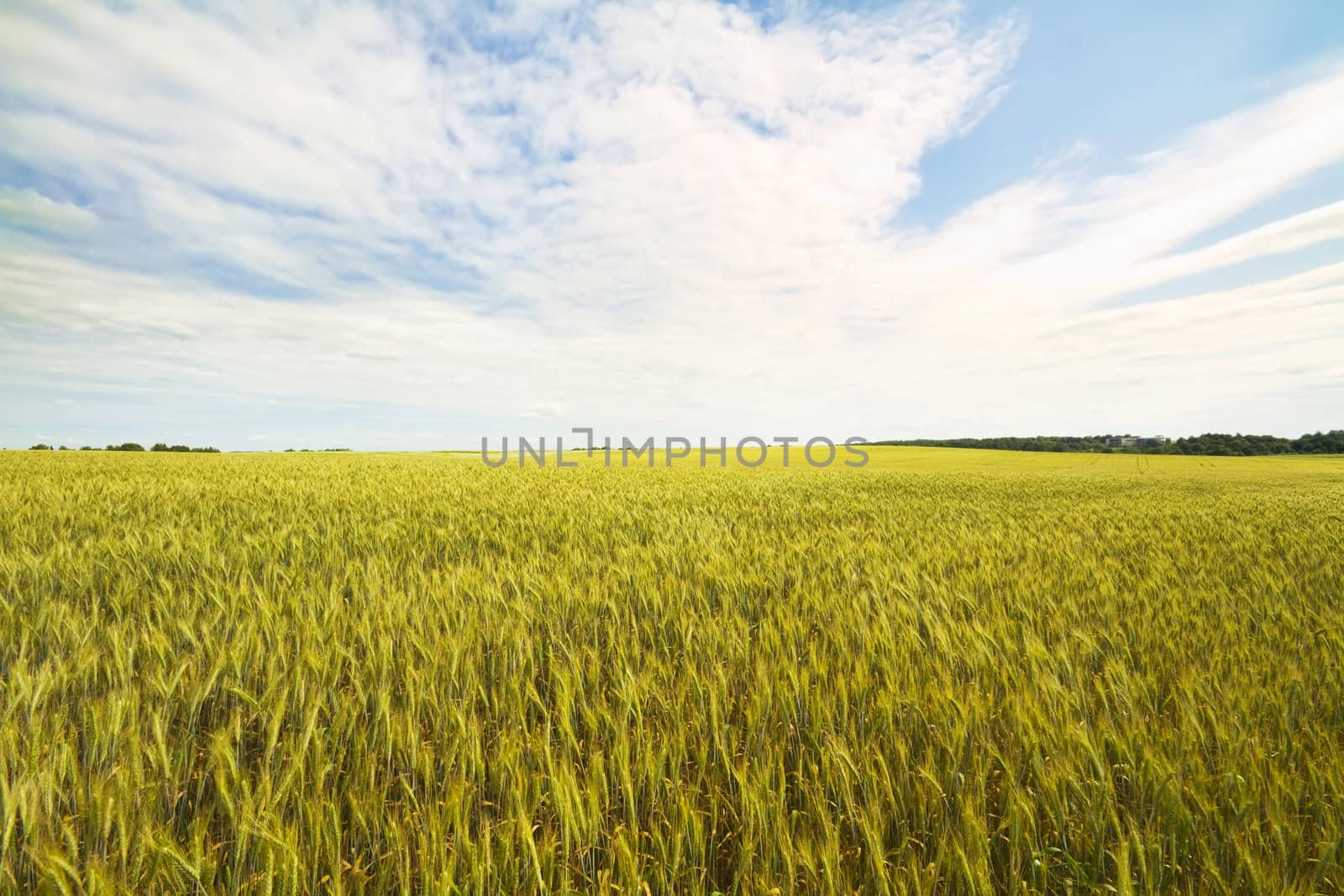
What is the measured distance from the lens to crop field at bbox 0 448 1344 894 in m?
1.17

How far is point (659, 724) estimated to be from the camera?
65.4 inches

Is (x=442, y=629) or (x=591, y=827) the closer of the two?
(x=591, y=827)

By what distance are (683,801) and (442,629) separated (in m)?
1.56

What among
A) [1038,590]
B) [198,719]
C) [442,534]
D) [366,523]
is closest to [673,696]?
[198,719]

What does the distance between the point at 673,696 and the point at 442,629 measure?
114cm

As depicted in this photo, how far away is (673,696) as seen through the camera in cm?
183

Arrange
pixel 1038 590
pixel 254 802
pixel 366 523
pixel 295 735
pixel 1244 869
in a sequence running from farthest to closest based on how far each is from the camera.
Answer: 1. pixel 366 523
2. pixel 1038 590
3. pixel 295 735
4. pixel 254 802
5. pixel 1244 869

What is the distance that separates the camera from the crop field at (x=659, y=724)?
3.84 ft

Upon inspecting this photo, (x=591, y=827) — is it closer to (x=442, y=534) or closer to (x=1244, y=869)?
(x=1244, y=869)

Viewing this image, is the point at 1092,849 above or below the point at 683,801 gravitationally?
below

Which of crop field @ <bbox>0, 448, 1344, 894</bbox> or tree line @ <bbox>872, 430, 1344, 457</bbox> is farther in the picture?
tree line @ <bbox>872, 430, 1344, 457</bbox>

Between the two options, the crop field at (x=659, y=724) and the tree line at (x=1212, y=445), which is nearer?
the crop field at (x=659, y=724)

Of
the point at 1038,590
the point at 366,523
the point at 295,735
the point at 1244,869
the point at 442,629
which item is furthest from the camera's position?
the point at 366,523

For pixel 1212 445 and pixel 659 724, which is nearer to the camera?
pixel 659 724
